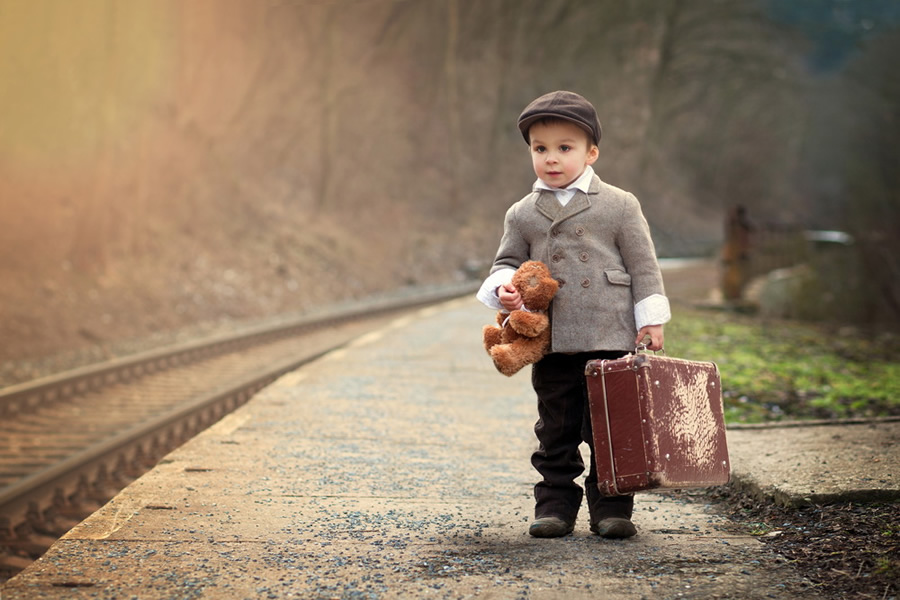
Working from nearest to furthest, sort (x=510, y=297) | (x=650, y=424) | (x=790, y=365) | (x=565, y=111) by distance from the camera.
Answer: (x=650, y=424)
(x=565, y=111)
(x=510, y=297)
(x=790, y=365)

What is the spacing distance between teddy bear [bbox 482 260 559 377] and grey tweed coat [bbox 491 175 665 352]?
0.06 m

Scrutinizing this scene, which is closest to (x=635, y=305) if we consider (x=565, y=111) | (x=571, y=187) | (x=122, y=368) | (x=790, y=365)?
(x=571, y=187)

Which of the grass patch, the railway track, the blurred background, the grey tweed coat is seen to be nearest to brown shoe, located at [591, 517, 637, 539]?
the grey tweed coat

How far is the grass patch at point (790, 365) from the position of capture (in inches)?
240

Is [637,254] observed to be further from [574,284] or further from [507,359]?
[507,359]

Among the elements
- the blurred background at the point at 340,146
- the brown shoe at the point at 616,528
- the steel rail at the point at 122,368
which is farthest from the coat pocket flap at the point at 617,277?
the blurred background at the point at 340,146

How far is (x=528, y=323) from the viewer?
10.6 ft

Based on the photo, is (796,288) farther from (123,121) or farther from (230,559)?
(230,559)

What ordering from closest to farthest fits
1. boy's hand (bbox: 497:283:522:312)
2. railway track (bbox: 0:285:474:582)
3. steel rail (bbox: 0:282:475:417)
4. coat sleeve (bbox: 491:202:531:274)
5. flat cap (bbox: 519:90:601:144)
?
flat cap (bbox: 519:90:601:144) → boy's hand (bbox: 497:283:522:312) → coat sleeve (bbox: 491:202:531:274) → railway track (bbox: 0:285:474:582) → steel rail (bbox: 0:282:475:417)

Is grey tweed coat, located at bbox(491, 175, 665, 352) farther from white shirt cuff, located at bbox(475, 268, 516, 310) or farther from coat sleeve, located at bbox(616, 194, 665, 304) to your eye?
white shirt cuff, located at bbox(475, 268, 516, 310)

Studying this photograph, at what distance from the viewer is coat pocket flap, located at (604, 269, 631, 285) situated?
328 cm

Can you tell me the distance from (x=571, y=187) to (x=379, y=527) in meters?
1.35

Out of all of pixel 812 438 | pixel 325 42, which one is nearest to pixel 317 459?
pixel 812 438

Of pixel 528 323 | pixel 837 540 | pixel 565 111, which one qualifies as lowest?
pixel 837 540
